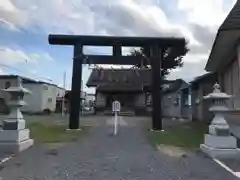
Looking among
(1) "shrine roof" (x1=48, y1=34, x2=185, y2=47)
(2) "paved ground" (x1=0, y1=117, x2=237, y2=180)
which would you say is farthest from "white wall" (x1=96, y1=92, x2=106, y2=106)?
(2) "paved ground" (x1=0, y1=117, x2=237, y2=180)

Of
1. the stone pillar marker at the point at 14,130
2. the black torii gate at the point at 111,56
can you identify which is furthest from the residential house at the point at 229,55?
the stone pillar marker at the point at 14,130

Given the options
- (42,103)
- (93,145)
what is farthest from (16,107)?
(42,103)

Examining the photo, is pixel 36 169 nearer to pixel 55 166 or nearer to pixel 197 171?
pixel 55 166

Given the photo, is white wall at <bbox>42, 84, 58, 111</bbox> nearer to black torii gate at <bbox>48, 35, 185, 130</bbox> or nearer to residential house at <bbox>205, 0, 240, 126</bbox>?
residential house at <bbox>205, 0, 240, 126</bbox>

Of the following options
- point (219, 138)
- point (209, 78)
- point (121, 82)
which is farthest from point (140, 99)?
point (219, 138)

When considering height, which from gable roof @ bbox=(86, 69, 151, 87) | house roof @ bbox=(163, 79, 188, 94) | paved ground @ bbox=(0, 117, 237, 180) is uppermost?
gable roof @ bbox=(86, 69, 151, 87)

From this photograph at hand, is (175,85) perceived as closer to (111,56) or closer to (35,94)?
(35,94)

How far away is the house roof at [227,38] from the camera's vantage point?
10.9 m

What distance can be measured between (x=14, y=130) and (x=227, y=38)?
26.7ft

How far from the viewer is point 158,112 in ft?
56.3

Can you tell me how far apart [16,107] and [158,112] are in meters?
8.15

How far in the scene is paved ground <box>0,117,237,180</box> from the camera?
6.92 meters

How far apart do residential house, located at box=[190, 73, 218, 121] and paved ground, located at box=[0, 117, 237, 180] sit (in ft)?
45.4

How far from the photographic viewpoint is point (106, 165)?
26.4 ft
